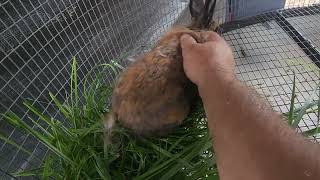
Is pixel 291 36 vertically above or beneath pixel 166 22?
beneath

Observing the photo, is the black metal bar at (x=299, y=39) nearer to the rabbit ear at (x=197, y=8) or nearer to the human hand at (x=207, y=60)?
the rabbit ear at (x=197, y=8)

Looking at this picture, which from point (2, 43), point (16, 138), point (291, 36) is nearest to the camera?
point (2, 43)

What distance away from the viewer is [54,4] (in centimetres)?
124

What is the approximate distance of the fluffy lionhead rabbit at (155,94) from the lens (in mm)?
794

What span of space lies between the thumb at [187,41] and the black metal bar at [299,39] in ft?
4.87

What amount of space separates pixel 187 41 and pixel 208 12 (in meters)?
0.18

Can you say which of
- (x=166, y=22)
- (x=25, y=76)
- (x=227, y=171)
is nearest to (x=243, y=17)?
(x=166, y=22)

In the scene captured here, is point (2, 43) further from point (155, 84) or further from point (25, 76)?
point (155, 84)

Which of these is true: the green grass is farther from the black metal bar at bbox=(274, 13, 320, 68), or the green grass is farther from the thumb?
the black metal bar at bbox=(274, 13, 320, 68)

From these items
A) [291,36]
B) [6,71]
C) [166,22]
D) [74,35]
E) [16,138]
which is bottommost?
[291,36]

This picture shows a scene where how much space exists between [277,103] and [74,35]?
1.01 m

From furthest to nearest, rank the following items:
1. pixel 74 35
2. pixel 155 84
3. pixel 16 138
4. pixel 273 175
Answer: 1. pixel 74 35
2. pixel 16 138
3. pixel 155 84
4. pixel 273 175

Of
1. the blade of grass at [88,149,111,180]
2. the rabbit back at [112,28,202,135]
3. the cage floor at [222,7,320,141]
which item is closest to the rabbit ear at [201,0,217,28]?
the rabbit back at [112,28,202,135]

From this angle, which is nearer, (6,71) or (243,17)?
(6,71)
